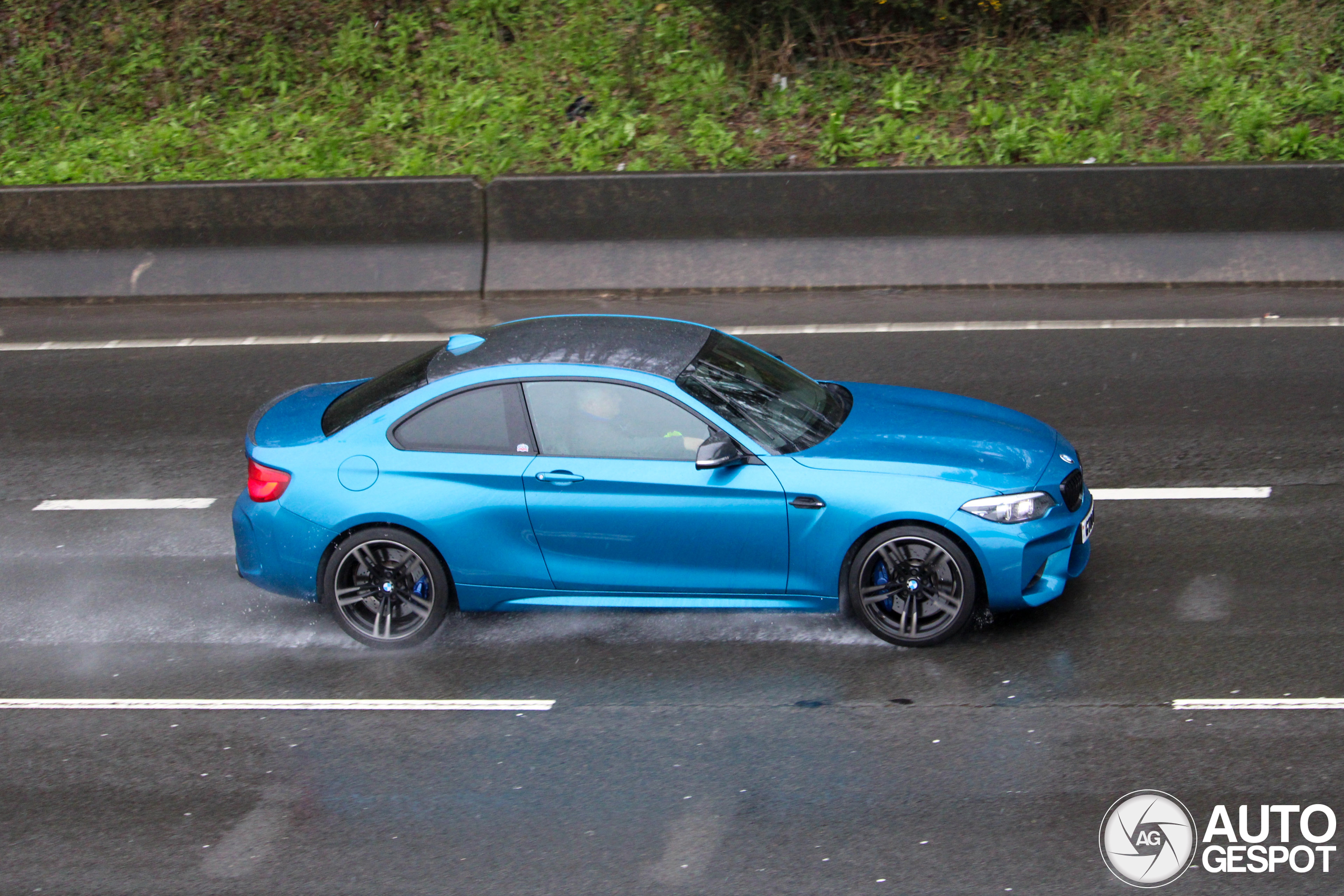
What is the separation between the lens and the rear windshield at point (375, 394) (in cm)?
691

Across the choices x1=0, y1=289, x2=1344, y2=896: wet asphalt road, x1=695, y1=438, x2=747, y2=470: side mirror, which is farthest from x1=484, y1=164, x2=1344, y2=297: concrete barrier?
x1=695, y1=438, x2=747, y2=470: side mirror

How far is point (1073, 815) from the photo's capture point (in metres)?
5.20

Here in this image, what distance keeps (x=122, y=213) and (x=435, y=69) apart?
14.2ft

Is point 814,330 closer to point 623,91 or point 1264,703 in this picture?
point 623,91

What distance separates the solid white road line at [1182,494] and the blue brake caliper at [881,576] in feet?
7.37

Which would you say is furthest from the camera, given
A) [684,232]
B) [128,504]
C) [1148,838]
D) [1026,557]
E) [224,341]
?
[684,232]

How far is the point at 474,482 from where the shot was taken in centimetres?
664

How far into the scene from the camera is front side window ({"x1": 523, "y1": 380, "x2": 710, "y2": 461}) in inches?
259

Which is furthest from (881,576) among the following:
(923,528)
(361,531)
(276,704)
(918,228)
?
(918,228)

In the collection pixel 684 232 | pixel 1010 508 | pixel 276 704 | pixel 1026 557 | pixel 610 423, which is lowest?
pixel 276 704

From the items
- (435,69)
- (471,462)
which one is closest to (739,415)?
(471,462)

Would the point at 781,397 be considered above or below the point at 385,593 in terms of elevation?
above

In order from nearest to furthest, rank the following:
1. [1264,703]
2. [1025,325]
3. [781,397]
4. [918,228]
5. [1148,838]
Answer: [1148,838], [1264,703], [781,397], [1025,325], [918,228]

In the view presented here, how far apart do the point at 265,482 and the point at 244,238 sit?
23.0 feet
